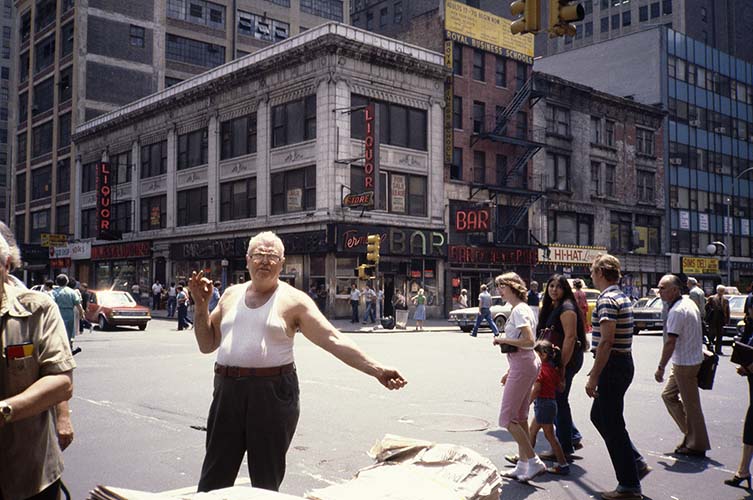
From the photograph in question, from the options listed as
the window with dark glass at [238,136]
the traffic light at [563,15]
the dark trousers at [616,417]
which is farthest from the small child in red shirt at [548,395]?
the window with dark glass at [238,136]

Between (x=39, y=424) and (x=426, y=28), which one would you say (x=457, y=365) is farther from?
(x=426, y=28)

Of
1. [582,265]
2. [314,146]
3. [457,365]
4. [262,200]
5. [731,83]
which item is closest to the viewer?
[457,365]

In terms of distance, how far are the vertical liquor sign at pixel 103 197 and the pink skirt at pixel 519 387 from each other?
42.6 m

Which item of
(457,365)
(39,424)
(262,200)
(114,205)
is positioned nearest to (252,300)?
(39,424)

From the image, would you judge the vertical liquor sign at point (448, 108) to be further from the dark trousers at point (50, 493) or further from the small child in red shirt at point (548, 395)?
the dark trousers at point (50, 493)

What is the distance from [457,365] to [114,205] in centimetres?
3780

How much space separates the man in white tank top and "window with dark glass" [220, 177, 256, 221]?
107 ft

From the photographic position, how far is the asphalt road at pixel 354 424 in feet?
20.9

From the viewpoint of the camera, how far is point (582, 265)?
141 feet

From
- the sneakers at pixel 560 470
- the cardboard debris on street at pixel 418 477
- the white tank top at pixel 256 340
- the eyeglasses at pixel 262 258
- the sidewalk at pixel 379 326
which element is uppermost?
the eyeglasses at pixel 262 258

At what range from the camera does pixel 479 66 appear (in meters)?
38.7

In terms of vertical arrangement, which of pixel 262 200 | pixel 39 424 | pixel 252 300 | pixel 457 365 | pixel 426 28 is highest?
pixel 426 28

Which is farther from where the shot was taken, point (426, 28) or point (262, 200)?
point (426, 28)

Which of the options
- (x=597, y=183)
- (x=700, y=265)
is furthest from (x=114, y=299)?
(x=700, y=265)
